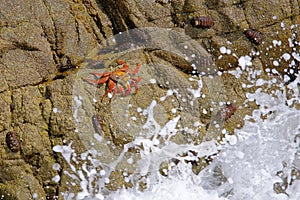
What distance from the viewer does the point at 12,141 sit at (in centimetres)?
421

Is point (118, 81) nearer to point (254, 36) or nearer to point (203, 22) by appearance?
point (203, 22)

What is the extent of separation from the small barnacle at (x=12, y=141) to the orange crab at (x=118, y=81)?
78 cm

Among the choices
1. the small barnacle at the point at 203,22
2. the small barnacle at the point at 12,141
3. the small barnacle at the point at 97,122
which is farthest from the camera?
the small barnacle at the point at 203,22

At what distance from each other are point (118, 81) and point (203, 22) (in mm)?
948

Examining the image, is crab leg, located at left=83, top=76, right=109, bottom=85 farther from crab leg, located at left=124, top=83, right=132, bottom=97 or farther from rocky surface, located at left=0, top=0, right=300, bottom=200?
crab leg, located at left=124, top=83, right=132, bottom=97

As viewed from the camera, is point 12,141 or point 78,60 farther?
point 78,60

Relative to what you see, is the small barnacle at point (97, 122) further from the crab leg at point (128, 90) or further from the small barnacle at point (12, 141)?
the small barnacle at point (12, 141)

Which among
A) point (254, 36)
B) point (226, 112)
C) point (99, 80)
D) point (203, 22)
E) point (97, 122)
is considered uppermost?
point (203, 22)

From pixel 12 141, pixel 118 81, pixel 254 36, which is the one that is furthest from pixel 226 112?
pixel 12 141

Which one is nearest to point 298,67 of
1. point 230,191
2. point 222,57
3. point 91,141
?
point 222,57

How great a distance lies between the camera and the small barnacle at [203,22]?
451 centimetres

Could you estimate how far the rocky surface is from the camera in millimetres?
4262

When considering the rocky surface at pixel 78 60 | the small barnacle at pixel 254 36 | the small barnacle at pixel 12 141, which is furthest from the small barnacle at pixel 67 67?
the small barnacle at pixel 254 36

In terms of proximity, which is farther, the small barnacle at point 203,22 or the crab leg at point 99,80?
the small barnacle at point 203,22
